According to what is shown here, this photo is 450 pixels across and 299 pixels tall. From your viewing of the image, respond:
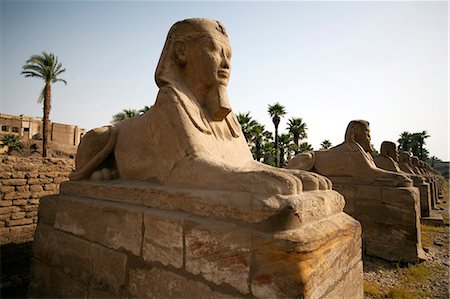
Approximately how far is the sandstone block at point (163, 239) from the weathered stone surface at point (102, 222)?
0.08m

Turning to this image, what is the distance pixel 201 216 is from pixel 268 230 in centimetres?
41

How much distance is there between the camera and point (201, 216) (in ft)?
5.03

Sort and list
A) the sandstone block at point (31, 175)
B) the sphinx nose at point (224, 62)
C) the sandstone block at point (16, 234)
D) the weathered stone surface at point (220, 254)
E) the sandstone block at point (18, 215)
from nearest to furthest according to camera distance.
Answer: the weathered stone surface at point (220, 254) → the sphinx nose at point (224, 62) → the sandstone block at point (16, 234) → the sandstone block at point (18, 215) → the sandstone block at point (31, 175)

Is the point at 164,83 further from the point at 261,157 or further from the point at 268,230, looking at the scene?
the point at 261,157

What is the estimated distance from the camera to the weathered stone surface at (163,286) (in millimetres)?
1422

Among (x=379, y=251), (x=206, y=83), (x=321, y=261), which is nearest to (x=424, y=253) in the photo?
(x=379, y=251)

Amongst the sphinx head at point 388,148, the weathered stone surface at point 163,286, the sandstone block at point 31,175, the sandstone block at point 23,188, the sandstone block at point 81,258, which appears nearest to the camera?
the weathered stone surface at point 163,286

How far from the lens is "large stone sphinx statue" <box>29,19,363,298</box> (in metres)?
1.30

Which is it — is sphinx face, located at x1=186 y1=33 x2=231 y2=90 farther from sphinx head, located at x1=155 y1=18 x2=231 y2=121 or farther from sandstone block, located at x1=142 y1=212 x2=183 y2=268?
sandstone block, located at x1=142 y1=212 x2=183 y2=268

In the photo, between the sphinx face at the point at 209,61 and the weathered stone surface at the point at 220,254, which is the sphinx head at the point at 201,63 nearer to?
the sphinx face at the point at 209,61

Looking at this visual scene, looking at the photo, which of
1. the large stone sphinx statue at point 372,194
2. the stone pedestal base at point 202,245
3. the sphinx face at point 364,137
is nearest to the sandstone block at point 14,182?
the stone pedestal base at point 202,245

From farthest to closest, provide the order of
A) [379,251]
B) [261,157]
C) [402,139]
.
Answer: [402,139] → [261,157] → [379,251]

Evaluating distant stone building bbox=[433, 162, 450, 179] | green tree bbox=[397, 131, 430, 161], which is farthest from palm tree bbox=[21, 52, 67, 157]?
distant stone building bbox=[433, 162, 450, 179]

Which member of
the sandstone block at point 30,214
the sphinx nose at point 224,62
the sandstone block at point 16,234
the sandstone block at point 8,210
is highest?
the sphinx nose at point 224,62
